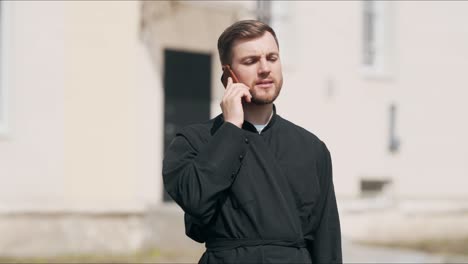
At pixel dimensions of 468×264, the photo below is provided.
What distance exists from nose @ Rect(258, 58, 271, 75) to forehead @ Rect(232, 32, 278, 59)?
3 cm

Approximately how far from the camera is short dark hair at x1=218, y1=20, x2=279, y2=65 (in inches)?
143

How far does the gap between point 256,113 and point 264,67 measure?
204mm

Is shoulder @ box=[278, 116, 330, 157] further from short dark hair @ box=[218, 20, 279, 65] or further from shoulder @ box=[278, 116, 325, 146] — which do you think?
short dark hair @ box=[218, 20, 279, 65]

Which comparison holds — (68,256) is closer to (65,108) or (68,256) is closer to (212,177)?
(65,108)

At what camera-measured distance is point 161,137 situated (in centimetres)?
1204

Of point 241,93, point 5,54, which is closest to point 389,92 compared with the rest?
point 5,54

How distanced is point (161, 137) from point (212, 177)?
8625 mm

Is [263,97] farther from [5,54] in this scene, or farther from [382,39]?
[382,39]

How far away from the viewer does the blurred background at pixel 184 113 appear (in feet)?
35.4

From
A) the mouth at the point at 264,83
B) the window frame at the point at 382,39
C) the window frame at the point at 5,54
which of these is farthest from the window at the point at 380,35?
the mouth at the point at 264,83

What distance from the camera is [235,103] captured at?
11.7ft

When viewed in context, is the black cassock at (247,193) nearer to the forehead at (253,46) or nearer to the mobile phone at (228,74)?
the mobile phone at (228,74)

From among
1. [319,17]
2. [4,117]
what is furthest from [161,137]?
[319,17]

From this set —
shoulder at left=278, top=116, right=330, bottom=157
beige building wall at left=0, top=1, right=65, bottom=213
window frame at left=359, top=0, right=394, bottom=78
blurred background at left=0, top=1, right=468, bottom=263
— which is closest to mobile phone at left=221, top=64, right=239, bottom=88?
shoulder at left=278, top=116, right=330, bottom=157
